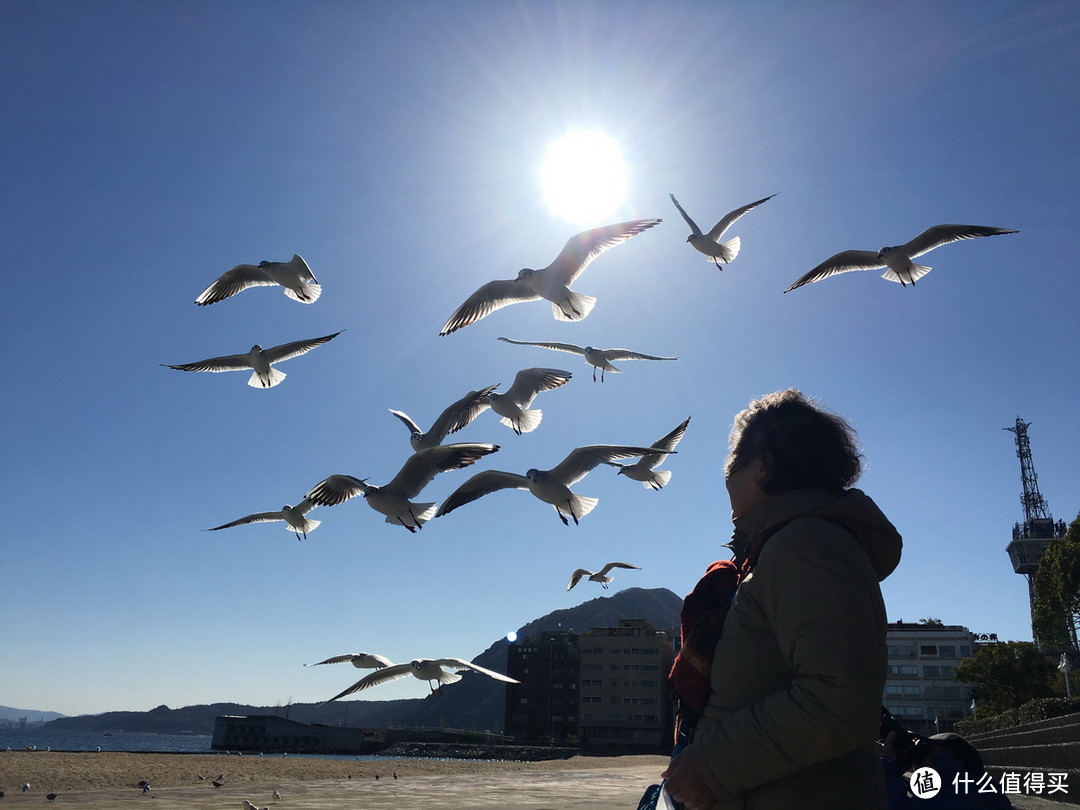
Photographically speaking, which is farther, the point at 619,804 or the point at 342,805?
the point at 342,805

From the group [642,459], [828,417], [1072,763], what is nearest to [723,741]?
[828,417]

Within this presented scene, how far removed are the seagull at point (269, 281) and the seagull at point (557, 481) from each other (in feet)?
16.8

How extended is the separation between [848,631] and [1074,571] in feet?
124

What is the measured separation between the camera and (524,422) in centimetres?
1154

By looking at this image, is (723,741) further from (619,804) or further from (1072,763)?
(619,804)

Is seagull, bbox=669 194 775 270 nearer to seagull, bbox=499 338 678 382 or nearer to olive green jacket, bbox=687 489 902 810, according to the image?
seagull, bbox=499 338 678 382

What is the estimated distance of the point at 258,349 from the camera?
11875mm

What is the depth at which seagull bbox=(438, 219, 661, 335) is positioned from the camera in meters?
11.0

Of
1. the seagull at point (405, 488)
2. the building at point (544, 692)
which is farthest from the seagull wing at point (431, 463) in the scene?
the building at point (544, 692)

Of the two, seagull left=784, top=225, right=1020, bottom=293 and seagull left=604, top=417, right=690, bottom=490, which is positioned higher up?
seagull left=784, top=225, right=1020, bottom=293

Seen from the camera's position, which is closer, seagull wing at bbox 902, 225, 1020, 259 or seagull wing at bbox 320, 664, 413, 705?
seagull wing at bbox 320, 664, 413, 705

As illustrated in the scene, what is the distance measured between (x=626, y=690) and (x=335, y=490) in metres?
68.4

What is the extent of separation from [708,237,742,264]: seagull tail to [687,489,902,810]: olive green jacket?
1135 centimetres
